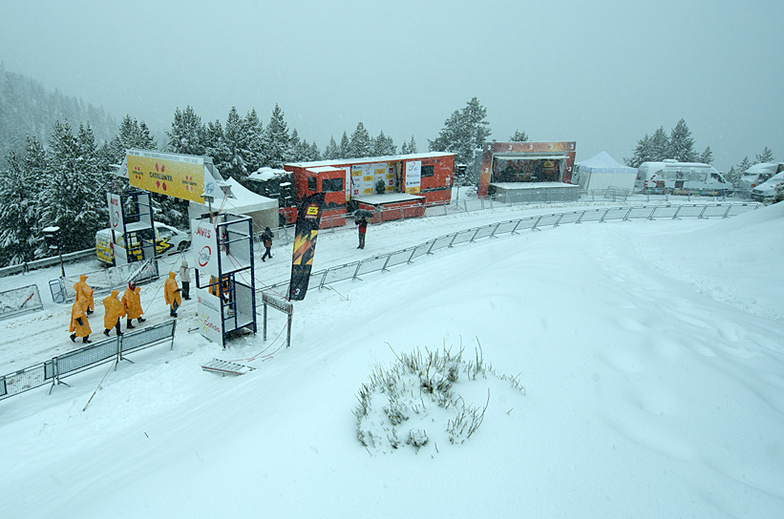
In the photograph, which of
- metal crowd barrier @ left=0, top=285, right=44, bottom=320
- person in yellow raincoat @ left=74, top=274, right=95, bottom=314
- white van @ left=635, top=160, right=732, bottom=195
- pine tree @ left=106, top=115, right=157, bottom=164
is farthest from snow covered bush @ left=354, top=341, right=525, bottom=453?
white van @ left=635, top=160, right=732, bottom=195

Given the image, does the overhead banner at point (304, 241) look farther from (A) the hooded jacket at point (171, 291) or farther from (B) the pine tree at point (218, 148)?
(B) the pine tree at point (218, 148)

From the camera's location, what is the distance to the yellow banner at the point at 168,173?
13672 mm

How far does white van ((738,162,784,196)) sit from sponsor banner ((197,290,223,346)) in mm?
46368

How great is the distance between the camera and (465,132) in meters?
54.8

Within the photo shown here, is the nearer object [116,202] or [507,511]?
[507,511]

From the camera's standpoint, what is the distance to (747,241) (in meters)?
13.4

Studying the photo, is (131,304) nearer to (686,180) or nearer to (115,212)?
(115,212)

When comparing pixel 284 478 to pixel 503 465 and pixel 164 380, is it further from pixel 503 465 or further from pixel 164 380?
pixel 164 380

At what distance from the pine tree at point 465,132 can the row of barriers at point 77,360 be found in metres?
48.3

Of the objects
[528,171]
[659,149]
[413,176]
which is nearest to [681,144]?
[659,149]

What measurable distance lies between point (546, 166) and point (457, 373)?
34.2 meters

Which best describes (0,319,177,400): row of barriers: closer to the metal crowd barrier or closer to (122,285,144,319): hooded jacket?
(122,285,144,319): hooded jacket

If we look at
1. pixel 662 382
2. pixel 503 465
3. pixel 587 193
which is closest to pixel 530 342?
pixel 662 382

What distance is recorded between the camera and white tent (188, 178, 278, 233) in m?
19.7
